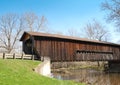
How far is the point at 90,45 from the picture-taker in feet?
108

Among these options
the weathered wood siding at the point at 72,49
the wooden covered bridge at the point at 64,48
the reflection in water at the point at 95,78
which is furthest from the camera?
the weathered wood siding at the point at 72,49

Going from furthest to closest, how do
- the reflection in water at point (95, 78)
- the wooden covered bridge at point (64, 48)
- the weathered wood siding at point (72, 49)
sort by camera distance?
the weathered wood siding at point (72, 49), the wooden covered bridge at point (64, 48), the reflection in water at point (95, 78)

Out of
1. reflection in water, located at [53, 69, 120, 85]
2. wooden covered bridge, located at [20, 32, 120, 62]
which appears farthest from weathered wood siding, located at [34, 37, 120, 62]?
reflection in water, located at [53, 69, 120, 85]

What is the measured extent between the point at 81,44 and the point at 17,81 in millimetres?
21094

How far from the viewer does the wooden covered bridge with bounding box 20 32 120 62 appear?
27.6 meters

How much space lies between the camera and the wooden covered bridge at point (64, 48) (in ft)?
90.7

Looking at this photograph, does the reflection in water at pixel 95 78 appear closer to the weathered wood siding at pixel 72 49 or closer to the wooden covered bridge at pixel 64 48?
the weathered wood siding at pixel 72 49

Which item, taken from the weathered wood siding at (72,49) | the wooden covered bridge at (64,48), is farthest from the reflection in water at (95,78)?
the wooden covered bridge at (64,48)

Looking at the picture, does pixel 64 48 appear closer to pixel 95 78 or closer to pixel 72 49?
pixel 72 49

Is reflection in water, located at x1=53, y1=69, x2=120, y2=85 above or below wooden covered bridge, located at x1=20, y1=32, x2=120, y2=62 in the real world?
below

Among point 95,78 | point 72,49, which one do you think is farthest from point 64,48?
point 95,78

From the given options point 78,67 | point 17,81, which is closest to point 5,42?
point 78,67

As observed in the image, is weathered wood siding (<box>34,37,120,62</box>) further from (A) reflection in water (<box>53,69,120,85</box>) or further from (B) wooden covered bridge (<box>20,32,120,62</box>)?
(A) reflection in water (<box>53,69,120,85</box>)

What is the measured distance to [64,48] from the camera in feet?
98.0
